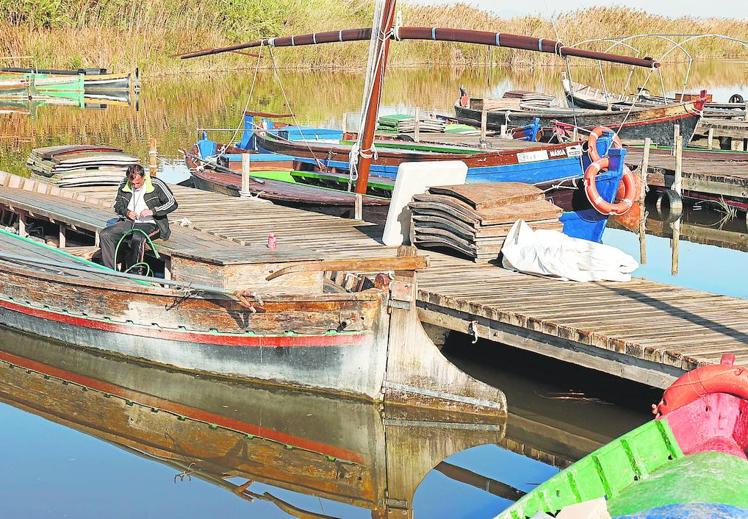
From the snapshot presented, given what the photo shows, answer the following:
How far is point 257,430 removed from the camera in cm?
1113

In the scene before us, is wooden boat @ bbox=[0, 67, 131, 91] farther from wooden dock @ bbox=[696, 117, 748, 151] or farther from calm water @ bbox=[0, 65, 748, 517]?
calm water @ bbox=[0, 65, 748, 517]

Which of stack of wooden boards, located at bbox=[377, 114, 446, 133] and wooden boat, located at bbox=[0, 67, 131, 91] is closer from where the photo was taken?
stack of wooden boards, located at bbox=[377, 114, 446, 133]

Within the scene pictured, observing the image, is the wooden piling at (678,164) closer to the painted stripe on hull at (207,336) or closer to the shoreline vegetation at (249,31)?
the painted stripe on hull at (207,336)

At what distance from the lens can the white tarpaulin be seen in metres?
13.0

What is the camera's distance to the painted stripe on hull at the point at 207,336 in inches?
448

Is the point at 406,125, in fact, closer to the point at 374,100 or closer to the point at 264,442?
the point at 374,100

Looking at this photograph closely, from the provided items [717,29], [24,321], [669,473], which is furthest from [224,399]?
[717,29]

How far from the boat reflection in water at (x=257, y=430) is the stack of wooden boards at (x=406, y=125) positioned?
17.0m

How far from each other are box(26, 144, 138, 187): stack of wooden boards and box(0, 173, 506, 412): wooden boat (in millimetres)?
5169

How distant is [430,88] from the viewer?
170 ft

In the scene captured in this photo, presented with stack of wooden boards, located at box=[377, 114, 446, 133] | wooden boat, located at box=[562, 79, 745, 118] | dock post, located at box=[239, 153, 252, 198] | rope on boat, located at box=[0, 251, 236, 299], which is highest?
wooden boat, located at box=[562, 79, 745, 118]

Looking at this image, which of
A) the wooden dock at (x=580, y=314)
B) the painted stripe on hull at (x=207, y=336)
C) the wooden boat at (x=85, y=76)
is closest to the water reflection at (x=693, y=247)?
the wooden dock at (x=580, y=314)

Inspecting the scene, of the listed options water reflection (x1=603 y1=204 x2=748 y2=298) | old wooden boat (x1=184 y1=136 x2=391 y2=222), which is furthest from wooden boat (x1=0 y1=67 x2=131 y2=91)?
water reflection (x1=603 y1=204 x2=748 y2=298)

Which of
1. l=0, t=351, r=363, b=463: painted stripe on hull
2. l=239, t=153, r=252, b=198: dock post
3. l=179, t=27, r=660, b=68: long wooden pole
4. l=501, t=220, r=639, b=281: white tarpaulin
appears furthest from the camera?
l=239, t=153, r=252, b=198: dock post
